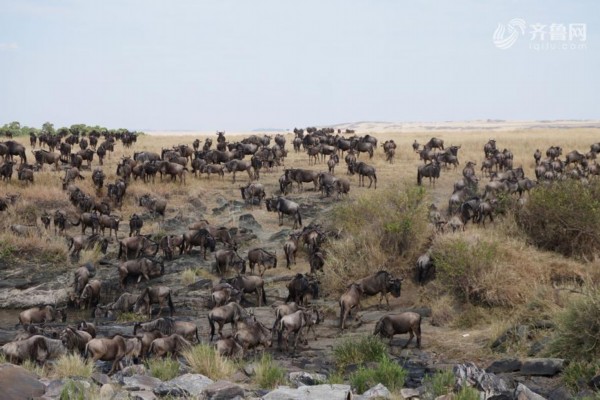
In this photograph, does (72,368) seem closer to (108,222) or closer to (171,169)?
(108,222)

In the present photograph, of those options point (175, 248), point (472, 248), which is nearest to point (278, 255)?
point (175, 248)

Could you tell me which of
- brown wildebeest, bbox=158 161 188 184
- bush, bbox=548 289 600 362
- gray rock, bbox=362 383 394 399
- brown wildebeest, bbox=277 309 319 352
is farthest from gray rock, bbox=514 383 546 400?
brown wildebeest, bbox=158 161 188 184

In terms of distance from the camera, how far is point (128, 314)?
17609 millimetres

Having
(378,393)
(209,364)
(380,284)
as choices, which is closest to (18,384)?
(209,364)

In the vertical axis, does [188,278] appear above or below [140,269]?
below

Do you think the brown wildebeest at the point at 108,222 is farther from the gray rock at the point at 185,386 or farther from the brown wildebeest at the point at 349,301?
the gray rock at the point at 185,386

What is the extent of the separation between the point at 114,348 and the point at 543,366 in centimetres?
778

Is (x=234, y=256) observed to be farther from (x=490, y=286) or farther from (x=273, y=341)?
(x=490, y=286)

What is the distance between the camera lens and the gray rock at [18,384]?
916cm

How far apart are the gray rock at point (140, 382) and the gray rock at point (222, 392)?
99 cm

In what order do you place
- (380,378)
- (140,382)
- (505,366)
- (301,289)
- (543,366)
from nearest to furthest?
(140,382)
(380,378)
(543,366)
(505,366)
(301,289)

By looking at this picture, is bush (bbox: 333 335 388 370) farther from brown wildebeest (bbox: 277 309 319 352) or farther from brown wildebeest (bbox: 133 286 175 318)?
brown wildebeest (bbox: 133 286 175 318)

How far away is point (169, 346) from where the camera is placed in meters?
13.3

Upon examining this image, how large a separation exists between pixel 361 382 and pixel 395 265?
30.7ft
